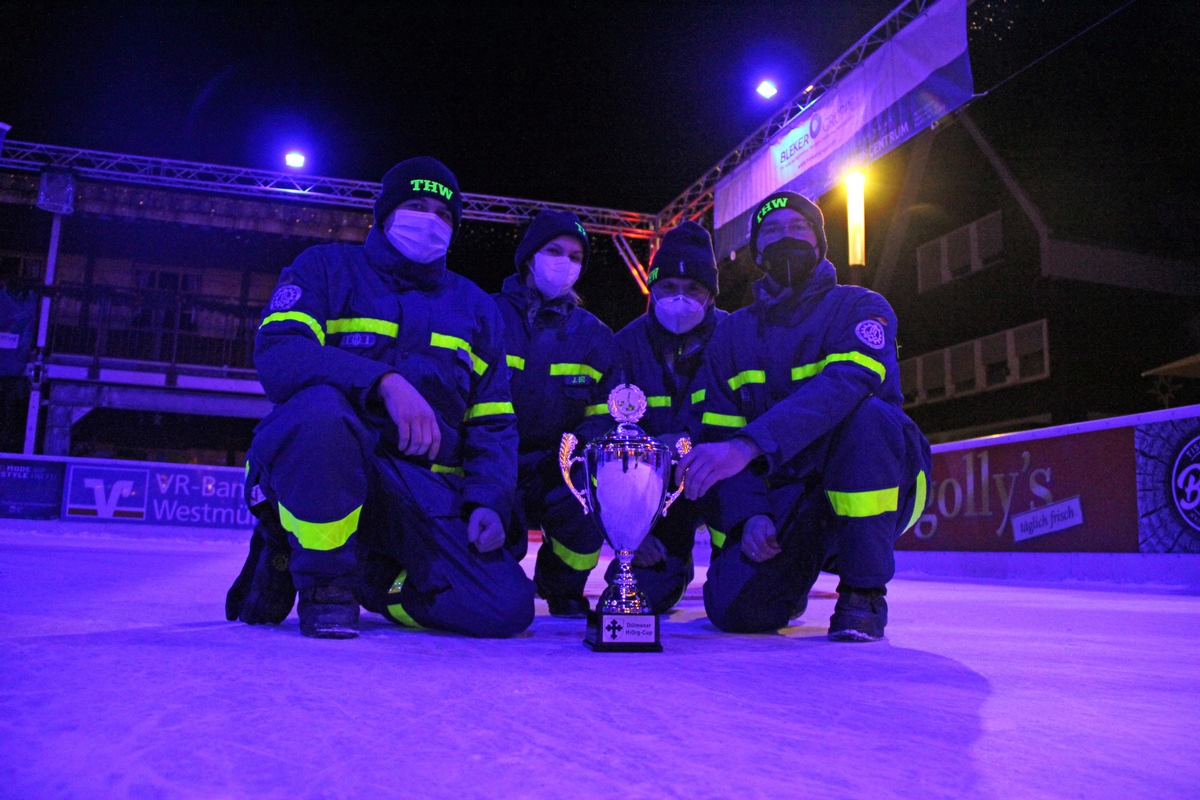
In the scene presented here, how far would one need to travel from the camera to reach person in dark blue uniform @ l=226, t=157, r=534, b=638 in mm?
2133

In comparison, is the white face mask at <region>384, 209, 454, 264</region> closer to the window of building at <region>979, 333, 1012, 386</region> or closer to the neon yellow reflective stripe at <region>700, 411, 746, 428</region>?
the neon yellow reflective stripe at <region>700, 411, 746, 428</region>

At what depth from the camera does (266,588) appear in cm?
231

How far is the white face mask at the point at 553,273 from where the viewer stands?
3.17 metres

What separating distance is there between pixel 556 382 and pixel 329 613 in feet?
4.44

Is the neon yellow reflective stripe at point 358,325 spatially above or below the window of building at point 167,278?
below

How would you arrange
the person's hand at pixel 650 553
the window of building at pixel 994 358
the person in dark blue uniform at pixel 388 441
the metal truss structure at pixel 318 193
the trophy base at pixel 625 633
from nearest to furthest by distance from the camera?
1. the trophy base at pixel 625 633
2. the person in dark blue uniform at pixel 388 441
3. the person's hand at pixel 650 553
4. the metal truss structure at pixel 318 193
5. the window of building at pixel 994 358

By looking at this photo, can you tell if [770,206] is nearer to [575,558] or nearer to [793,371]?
[793,371]

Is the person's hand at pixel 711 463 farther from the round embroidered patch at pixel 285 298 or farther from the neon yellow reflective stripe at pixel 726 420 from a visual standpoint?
the round embroidered patch at pixel 285 298

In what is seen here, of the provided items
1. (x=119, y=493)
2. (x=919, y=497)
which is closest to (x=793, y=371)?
(x=919, y=497)

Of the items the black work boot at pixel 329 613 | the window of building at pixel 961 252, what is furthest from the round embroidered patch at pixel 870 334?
the window of building at pixel 961 252

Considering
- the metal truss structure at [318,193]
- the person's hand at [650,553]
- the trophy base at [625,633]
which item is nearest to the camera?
the trophy base at [625,633]

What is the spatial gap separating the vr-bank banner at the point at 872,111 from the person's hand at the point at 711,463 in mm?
6189

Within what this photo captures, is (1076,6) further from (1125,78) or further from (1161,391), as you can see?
(1161,391)

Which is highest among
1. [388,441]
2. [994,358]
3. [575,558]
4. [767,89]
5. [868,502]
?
[767,89]
